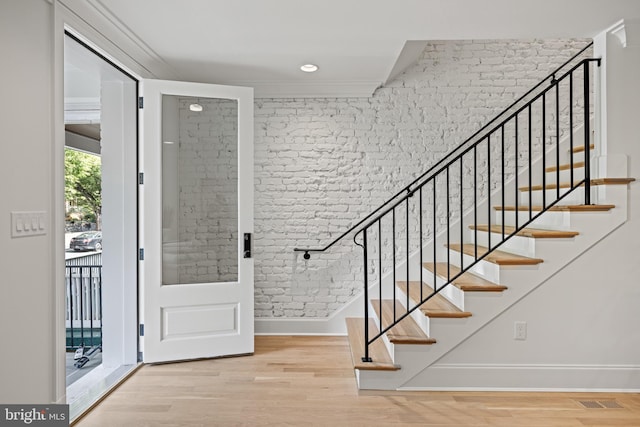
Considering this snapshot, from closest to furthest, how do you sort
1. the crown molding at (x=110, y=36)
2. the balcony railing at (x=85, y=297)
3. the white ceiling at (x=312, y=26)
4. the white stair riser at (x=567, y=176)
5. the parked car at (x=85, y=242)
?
the crown molding at (x=110, y=36) < the white ceiling at (x=312, y=26) < the white stair riser at (x=567, y=176) < the balcony railing at (x=85, y=297) < the parked car at (x=85, y=242)

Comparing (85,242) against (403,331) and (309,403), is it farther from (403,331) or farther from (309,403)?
(403,331)

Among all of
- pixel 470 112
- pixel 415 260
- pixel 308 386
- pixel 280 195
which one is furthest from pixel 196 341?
pixel 470 112

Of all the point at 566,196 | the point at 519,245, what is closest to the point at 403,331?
the point at 519,245

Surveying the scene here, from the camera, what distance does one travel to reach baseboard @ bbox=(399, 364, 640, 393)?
303 centimetres

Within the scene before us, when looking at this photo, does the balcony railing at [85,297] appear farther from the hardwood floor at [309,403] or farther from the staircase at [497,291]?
the staircase at [497,291]

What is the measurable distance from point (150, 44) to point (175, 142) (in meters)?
0.76

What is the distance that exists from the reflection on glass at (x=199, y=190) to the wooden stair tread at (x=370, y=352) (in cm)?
114

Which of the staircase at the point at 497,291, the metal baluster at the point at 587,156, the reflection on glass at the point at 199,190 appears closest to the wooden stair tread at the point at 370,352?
the staircase at the point at 497,291

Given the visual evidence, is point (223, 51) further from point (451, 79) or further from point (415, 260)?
point (415, 260)

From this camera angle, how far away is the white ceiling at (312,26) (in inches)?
105

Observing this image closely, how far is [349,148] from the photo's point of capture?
174 inches

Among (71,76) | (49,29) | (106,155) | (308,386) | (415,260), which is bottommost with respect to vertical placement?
(308,386)

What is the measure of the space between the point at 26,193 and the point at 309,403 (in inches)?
79.9

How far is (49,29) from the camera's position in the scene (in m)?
2.31
